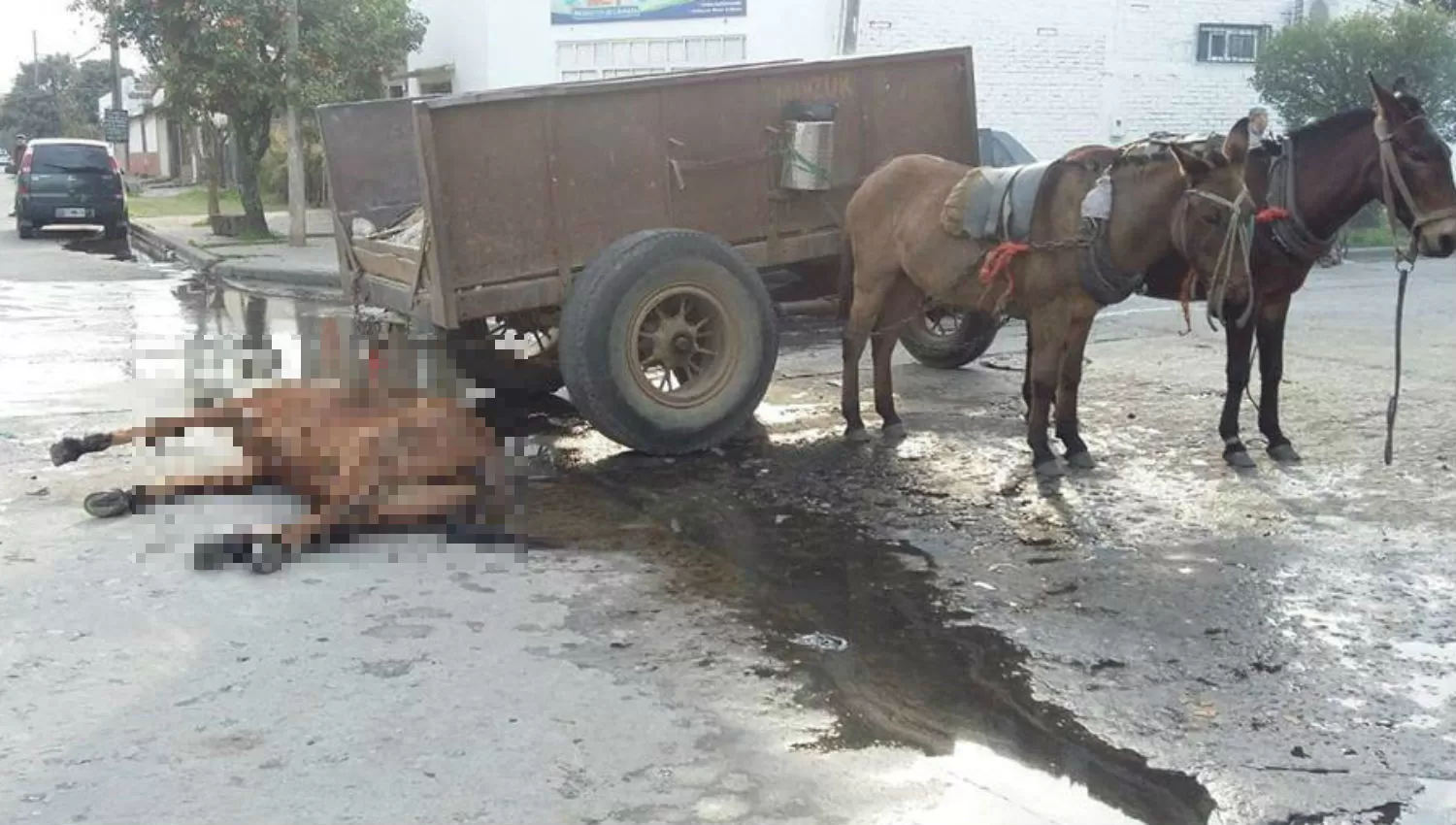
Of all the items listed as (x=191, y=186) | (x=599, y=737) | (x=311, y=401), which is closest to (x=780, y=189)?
(x=311, y=401)

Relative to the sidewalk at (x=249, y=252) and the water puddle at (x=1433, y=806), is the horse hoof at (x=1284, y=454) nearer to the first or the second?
the water puddle at (x=1433, y=806)

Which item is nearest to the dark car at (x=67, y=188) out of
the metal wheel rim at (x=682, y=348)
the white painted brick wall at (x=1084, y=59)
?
the white painted brick wall at (x=1084, y=59)

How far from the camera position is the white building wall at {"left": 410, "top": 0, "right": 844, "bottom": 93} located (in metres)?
20.9

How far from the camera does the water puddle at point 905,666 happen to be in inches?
158

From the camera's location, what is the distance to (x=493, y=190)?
24.6 ft

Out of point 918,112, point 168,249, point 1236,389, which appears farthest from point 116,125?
point 1236,389

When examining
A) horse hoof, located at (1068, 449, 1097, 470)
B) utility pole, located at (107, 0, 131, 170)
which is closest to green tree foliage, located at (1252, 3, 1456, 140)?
horse hoof, located at (1068, 449, 1097, 470)

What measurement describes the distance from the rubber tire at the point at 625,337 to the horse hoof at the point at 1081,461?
5.56 ft

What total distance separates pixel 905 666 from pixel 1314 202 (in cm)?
371

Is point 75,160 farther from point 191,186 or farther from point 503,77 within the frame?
point 191,186

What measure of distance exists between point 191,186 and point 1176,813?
47058mm

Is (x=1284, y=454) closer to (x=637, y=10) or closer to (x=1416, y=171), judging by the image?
(x=1416, y=171)

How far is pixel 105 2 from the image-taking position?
2133cm

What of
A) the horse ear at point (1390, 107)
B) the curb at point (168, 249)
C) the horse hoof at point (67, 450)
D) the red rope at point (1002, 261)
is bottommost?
the horse hoof at point (67, 450)
